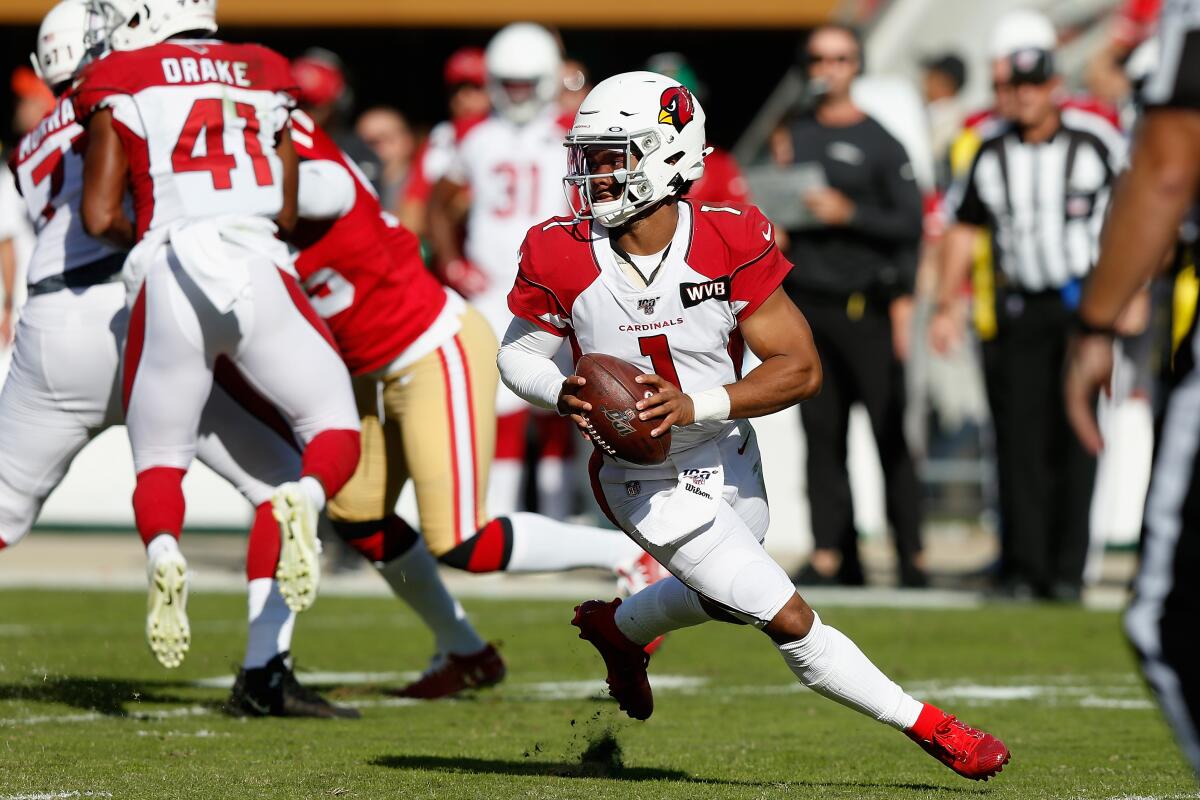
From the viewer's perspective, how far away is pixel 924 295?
1201 centimetres

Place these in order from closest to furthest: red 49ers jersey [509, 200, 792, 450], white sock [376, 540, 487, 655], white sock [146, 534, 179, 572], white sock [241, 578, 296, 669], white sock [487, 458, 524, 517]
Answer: red 49ers jersey [509, 200, 792, 450] < white sock [146, 534, 179, 572] < white sock [241, 578, 296, 669] < white sock [376, 540, 487, 655] < white sock [487, 458, 524, 517]

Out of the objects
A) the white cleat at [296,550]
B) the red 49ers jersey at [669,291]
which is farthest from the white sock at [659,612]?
the white cleat at [296,550]

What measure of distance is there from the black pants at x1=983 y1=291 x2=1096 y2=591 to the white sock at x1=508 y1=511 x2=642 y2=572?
355 cm

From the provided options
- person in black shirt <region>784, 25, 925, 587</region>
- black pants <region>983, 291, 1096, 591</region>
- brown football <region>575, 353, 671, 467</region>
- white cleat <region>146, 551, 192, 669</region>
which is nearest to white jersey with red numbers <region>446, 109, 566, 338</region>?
person in black shirt <region>784, 25, 925, 587</region>

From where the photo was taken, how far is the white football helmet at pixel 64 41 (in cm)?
576

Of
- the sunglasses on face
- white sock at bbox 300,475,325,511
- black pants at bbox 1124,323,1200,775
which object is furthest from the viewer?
the sunglasses on face

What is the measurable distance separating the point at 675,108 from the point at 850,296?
4800mm

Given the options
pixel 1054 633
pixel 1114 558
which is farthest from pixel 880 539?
pixel 1054 633

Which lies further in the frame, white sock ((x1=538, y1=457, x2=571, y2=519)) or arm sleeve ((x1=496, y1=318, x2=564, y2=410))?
white sock ((x1=538, y1=457, x2=571, y2=519))

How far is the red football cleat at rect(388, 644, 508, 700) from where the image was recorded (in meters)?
6.02

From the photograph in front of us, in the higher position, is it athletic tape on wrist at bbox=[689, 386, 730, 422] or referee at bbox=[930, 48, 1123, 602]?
athletic tape on wrist at bbox=[689, 386, 730, 422]

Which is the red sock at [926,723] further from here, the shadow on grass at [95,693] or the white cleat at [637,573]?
the shadow on grass at [95,693]

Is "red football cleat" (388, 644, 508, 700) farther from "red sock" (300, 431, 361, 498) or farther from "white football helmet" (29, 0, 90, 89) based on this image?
"white football helmet" (29, 0, 90, 89)

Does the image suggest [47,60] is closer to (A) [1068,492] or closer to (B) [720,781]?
(B) [720,781]
